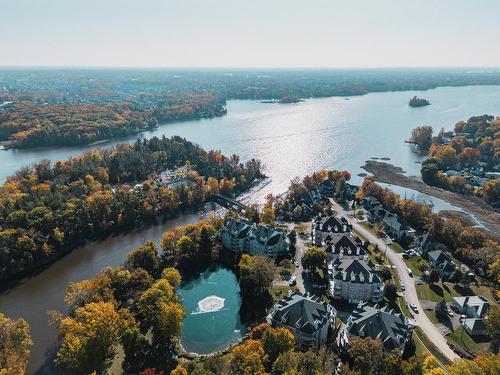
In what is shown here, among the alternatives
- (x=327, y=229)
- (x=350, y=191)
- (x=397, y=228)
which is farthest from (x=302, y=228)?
(x=350, y=191)

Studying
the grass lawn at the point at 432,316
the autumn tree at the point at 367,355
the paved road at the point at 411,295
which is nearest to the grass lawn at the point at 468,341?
the paved road at the point at 411,295

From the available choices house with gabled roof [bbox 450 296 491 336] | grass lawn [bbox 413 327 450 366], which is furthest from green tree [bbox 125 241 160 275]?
house with gabled roof [bbox 450 296 491 336]

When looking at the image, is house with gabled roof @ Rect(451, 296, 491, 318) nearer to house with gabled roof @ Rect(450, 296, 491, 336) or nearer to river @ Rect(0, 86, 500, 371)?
house with gabled roof @ Rect(450, 296, 491, 336)

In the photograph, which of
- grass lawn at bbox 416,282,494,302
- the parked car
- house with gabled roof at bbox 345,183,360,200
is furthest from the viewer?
house with gabled roof at bbox 345,183,360,200

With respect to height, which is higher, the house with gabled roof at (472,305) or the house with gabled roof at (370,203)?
the house with gabled roof at (472,305)

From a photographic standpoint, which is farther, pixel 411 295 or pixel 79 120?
pixel 79 120

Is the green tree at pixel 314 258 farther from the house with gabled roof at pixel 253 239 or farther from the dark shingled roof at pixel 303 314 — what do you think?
the dark shingled roof at pixel 303 314

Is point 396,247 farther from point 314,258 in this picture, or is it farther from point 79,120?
point 79,120
